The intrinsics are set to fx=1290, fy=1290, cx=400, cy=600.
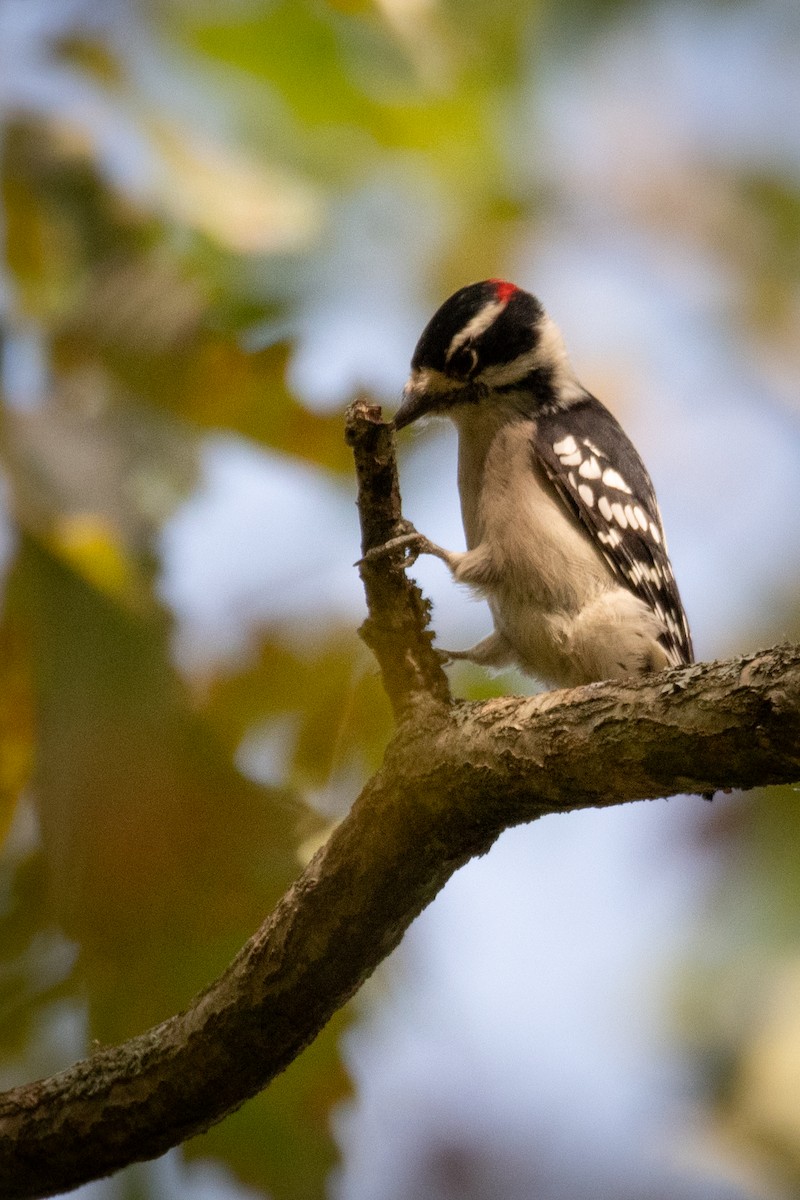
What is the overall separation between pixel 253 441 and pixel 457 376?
0.98m

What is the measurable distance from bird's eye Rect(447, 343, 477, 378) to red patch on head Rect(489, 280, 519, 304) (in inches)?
14.3

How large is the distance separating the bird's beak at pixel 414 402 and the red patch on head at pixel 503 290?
55 cm

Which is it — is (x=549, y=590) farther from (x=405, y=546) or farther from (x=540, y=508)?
(x=405, y=546)

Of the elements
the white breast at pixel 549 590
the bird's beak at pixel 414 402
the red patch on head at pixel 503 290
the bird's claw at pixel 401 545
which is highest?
the red patch on head at pixel 503 290

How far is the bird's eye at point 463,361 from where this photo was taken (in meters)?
4.61

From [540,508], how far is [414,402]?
586mm

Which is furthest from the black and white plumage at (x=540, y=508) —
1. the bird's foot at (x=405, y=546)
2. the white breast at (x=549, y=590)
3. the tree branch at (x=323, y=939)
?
the tree branch at (x=323, y=939)

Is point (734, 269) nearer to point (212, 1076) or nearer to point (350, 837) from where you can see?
point (350, 837)

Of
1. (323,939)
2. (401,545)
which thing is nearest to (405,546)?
(401,545)

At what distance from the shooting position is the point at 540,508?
4.50 meters

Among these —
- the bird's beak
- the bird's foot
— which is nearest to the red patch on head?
the bird's beak

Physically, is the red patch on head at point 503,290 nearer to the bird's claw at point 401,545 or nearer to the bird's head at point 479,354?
the bird's head at point 479,354

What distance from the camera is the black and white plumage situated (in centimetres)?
437

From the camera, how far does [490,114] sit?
4.84m
